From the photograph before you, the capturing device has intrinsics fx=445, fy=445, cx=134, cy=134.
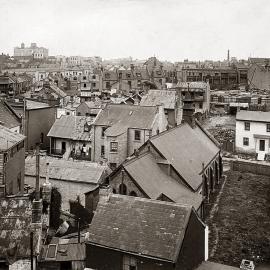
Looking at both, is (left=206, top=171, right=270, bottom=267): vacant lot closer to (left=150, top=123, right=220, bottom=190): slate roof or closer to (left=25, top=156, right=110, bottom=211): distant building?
(left=150, top=123, right=220, bottom=190): slate roof

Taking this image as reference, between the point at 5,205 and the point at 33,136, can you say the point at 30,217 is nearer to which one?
the point at 5,205

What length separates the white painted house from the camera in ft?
216

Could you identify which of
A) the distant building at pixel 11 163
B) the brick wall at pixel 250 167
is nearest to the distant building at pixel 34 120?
the distant building at pixel 11 163

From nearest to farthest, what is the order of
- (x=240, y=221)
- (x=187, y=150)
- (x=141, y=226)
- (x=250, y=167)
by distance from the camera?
(x=141, y=226)
(x=240, y=221)
(x=187, y=150)
(x=250, y=167)

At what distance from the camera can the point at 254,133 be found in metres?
66.6

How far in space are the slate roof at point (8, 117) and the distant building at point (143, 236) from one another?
2952cm

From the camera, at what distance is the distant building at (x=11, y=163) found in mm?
38312

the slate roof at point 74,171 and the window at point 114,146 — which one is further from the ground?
the window at point 114,146

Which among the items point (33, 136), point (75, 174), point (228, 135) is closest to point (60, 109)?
point (33, 136)

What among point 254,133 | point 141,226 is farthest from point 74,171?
point 254,133

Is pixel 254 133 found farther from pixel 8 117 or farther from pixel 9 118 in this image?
pixel 8 117

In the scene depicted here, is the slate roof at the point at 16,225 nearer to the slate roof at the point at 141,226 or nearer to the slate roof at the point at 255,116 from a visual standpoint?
the slate roof at the point at 141,226

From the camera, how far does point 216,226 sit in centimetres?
4116

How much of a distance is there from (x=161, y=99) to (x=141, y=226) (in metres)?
52.9
